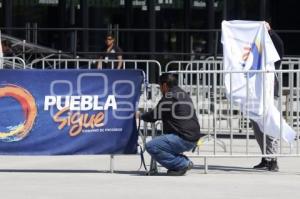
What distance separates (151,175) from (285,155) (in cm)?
185

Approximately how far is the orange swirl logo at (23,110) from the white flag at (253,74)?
2756mm

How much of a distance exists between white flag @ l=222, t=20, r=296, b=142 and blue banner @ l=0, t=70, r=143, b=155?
1475 millimetres

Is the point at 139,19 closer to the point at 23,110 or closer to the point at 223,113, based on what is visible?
the point at 223,113

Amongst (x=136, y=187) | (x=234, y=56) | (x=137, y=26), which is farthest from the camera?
(x=137, y=26)

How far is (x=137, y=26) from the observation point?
995 inches

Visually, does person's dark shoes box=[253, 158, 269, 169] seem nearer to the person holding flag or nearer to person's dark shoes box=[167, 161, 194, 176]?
the person holding flag

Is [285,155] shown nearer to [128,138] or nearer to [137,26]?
[128,138]

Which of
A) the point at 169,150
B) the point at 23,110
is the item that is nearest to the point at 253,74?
the point at 169,150

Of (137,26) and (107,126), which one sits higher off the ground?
(137,26)

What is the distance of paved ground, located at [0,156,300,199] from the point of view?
9773 millimetres

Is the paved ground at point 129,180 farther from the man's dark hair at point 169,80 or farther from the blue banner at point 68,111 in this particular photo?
the man's dark hair at point 169,80

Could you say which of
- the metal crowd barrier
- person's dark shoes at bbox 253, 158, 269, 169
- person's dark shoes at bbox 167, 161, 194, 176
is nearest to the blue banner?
person's dark shoes at bbox 167, 161, 194, 176

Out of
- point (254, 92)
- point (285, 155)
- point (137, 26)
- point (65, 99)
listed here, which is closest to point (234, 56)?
point (254, 92)

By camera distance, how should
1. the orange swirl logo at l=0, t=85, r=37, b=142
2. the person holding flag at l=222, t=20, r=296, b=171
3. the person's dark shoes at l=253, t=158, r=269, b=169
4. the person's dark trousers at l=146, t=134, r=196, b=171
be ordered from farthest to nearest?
the person's dark shoes at l=253, t=158, r=269, b=169, the person holding flag at l=222, t=20, r=296, b=171, the orange swirl logo at l=0, t=85, r=37, b=142, the person's dark trousers at l=146, t=134, r=196, b=171
